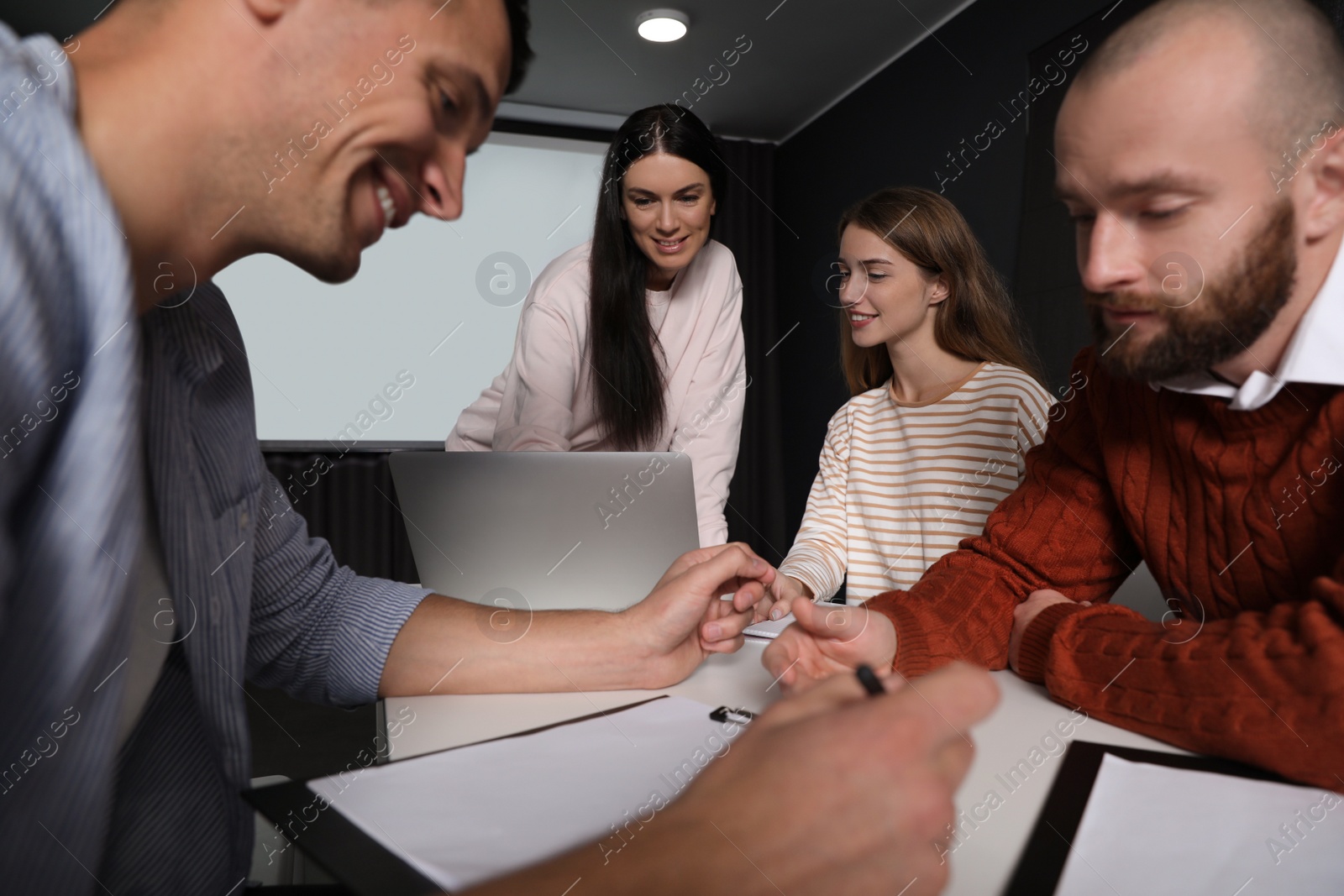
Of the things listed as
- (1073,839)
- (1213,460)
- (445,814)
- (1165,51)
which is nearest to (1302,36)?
(1165,51)

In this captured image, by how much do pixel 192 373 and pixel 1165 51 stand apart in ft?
3.09

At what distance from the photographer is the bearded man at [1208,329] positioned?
2.44 ft

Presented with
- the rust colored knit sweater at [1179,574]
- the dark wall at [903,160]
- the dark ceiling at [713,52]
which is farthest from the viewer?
the dark ceiling at [713,52]

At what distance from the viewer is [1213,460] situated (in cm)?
85

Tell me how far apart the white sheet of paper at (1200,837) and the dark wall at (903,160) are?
8.18 ft

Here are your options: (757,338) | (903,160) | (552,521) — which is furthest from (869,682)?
(757,338)

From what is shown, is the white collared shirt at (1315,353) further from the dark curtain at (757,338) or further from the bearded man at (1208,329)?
the dark curtain at (757,338)

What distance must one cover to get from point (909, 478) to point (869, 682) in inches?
60.9

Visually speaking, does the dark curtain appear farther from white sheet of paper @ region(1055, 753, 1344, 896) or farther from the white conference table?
white sheet of paper @ region(1055, 753, 1344, 896)

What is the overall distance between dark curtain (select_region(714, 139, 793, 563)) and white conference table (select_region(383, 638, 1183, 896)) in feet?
12.3

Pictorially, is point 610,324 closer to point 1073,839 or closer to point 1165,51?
point 1165,51

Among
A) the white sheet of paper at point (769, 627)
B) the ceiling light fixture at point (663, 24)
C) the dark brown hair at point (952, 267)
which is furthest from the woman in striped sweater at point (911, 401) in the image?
the ceiling light fixture at point (663, 24)

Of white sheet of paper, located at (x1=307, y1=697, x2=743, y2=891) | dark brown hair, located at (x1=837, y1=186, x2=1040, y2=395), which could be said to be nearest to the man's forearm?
white sheet of paper, located at (x1=307, y1=697, x2=743, y2=891)

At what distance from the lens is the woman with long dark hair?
6.56 ft
